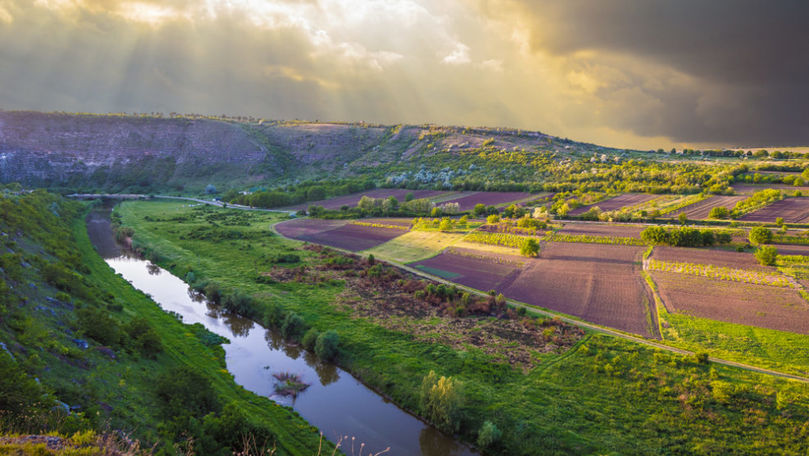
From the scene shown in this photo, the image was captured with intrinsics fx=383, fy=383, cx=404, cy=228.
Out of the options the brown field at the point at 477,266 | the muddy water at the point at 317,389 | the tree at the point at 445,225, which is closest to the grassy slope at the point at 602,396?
the muddy water at the point at 317,389

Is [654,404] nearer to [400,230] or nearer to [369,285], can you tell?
[369,285]

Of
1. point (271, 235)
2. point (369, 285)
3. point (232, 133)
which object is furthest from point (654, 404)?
point (232, 133)

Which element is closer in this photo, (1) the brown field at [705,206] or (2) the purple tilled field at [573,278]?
(2) the purple tilled field at [573,278]

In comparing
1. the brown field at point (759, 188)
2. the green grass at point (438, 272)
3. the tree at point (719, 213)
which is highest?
the brown field at point (759, 188)

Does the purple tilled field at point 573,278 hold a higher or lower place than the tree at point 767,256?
lower

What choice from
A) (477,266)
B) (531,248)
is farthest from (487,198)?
(477,266)

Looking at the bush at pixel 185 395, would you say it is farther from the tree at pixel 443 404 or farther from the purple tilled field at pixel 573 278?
the purple tilled field at pixel 573 278

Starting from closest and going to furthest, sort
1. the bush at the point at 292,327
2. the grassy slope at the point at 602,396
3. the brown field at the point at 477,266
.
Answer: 1. the grassy slope at the point at 602,396
2. the bush at the point at 292,327
3. the brown field at the point at 477,266

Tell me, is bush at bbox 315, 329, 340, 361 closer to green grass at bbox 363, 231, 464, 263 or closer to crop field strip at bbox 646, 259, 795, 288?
green grass at bbox 363, 231, 464, 263

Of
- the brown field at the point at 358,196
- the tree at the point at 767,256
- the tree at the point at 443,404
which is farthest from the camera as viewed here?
the brown field at the point at 358,196
